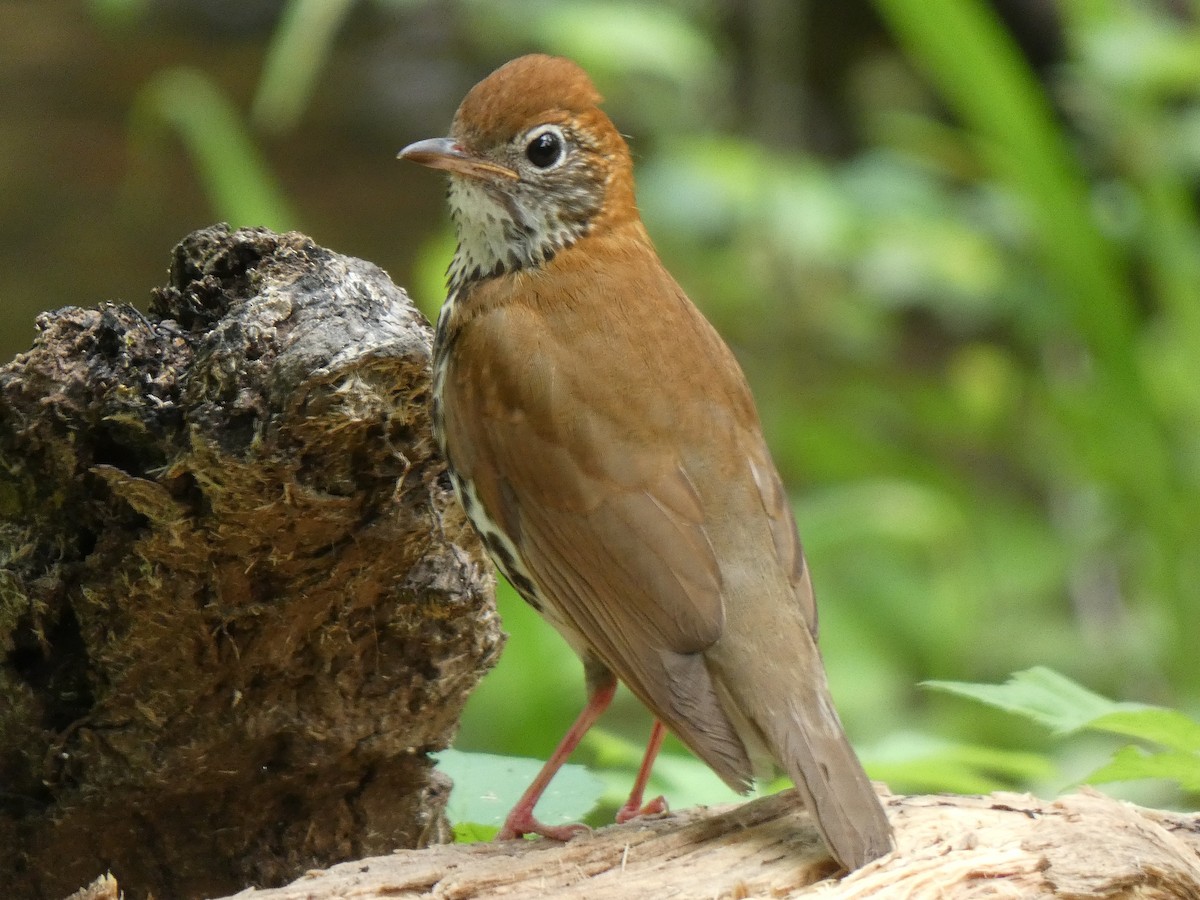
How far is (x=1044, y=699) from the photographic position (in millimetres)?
2273

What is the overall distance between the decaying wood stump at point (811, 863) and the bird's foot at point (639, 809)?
0.27 meters

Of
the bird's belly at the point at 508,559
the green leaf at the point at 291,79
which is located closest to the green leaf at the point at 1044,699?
the bird's belly at the point at 508,559

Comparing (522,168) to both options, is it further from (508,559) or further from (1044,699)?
(1044,699)

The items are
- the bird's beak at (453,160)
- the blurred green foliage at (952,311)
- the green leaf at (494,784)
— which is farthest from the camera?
the blurred green foliage at (952,311)

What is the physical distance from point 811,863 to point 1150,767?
51cm

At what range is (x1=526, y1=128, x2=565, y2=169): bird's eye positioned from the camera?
3.21 metres

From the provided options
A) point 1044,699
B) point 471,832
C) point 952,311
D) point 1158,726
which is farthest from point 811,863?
point 952,311

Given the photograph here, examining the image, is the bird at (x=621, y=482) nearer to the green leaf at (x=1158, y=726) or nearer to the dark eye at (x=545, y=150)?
the dark eye at (x=545, y=150)

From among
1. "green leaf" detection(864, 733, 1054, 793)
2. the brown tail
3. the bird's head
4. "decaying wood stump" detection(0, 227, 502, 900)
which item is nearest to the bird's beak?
the bird's head

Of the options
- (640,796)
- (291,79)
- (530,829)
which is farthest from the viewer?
(291,79)

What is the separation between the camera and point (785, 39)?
794 centimetres

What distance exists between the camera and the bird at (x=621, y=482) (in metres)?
2.54

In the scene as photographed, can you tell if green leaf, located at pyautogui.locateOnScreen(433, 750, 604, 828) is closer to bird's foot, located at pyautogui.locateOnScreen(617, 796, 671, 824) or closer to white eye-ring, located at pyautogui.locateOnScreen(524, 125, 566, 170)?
bird's foot, located at pyautogui.locateOnScreen(617, 796, 671, 824)

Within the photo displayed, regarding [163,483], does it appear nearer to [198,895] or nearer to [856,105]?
[198,895]
